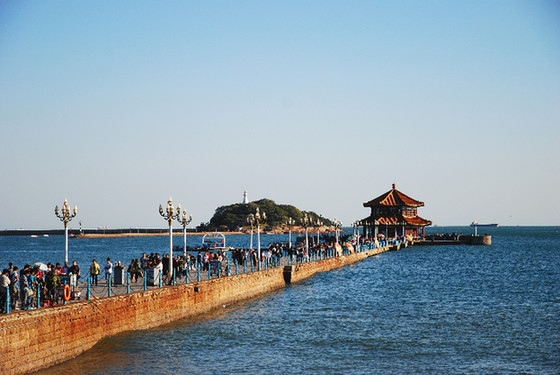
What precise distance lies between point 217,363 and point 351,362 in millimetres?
4701

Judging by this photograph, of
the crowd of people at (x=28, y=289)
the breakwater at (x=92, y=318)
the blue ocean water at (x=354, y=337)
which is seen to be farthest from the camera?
the blue ocean water at (x=354, y=337)

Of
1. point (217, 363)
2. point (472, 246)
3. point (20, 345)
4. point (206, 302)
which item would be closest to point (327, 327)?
point (206, 302)

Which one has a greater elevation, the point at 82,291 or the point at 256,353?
the point at 82,291

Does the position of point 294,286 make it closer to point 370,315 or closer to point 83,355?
point 370,315

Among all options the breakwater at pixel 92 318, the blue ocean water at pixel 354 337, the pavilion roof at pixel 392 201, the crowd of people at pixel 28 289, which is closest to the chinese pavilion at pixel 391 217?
the pavilion roof at pixel 392 201

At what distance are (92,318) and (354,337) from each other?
36.2 ft

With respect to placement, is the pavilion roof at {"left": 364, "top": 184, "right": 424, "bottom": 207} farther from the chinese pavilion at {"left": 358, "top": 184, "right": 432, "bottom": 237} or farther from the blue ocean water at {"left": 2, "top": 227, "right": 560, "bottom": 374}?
the blue ocean water at {"left": 2, "top": 227, "right": 560, "bottom": 374}

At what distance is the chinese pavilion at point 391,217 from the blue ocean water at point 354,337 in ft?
224

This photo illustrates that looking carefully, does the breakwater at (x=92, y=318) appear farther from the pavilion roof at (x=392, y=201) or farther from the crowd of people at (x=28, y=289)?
the pavilion roof at (x=392, y=201)

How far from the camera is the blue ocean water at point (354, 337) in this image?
23453 millimetres

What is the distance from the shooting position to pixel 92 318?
2381 centimetres

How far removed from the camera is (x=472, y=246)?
135250mm

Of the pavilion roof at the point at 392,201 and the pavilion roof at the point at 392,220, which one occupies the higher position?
the pavilion roof at the point at 392,201

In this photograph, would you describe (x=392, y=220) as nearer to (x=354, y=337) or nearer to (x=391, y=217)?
(x=391, y=217)
